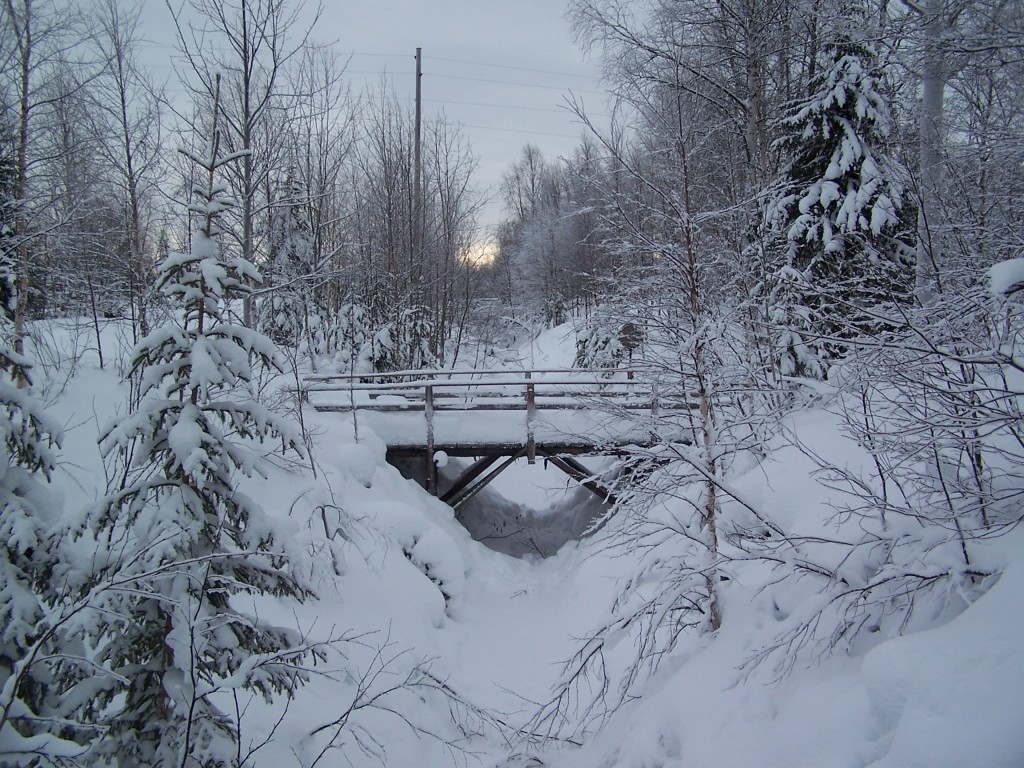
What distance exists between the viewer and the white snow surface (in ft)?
9.25

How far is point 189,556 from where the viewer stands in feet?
11.2

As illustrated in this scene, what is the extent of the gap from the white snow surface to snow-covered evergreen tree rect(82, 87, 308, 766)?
43 cm

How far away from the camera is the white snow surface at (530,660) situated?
282 centimetres

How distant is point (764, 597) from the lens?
16.2ft

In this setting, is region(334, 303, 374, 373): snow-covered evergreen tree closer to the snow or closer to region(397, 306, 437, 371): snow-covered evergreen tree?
region(397, 306, 437, 371): snow-covered evergreen tree

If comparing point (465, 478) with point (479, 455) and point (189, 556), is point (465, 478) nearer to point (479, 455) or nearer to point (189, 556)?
point (479, 455)

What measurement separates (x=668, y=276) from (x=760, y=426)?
6.08 ft

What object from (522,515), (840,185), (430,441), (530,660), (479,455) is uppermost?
(840,185)

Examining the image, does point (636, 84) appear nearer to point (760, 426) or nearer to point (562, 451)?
point (562, 451)

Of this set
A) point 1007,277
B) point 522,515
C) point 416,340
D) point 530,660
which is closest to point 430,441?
point 522,515

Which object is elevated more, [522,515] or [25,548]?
[25,548]

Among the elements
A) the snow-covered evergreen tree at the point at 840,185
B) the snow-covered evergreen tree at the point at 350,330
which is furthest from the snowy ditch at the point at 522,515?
the snow-covered evergreen tree at the point at 350,330

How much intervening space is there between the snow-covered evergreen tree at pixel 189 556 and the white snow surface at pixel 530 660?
430 mm

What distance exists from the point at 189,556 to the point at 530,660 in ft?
17.4
